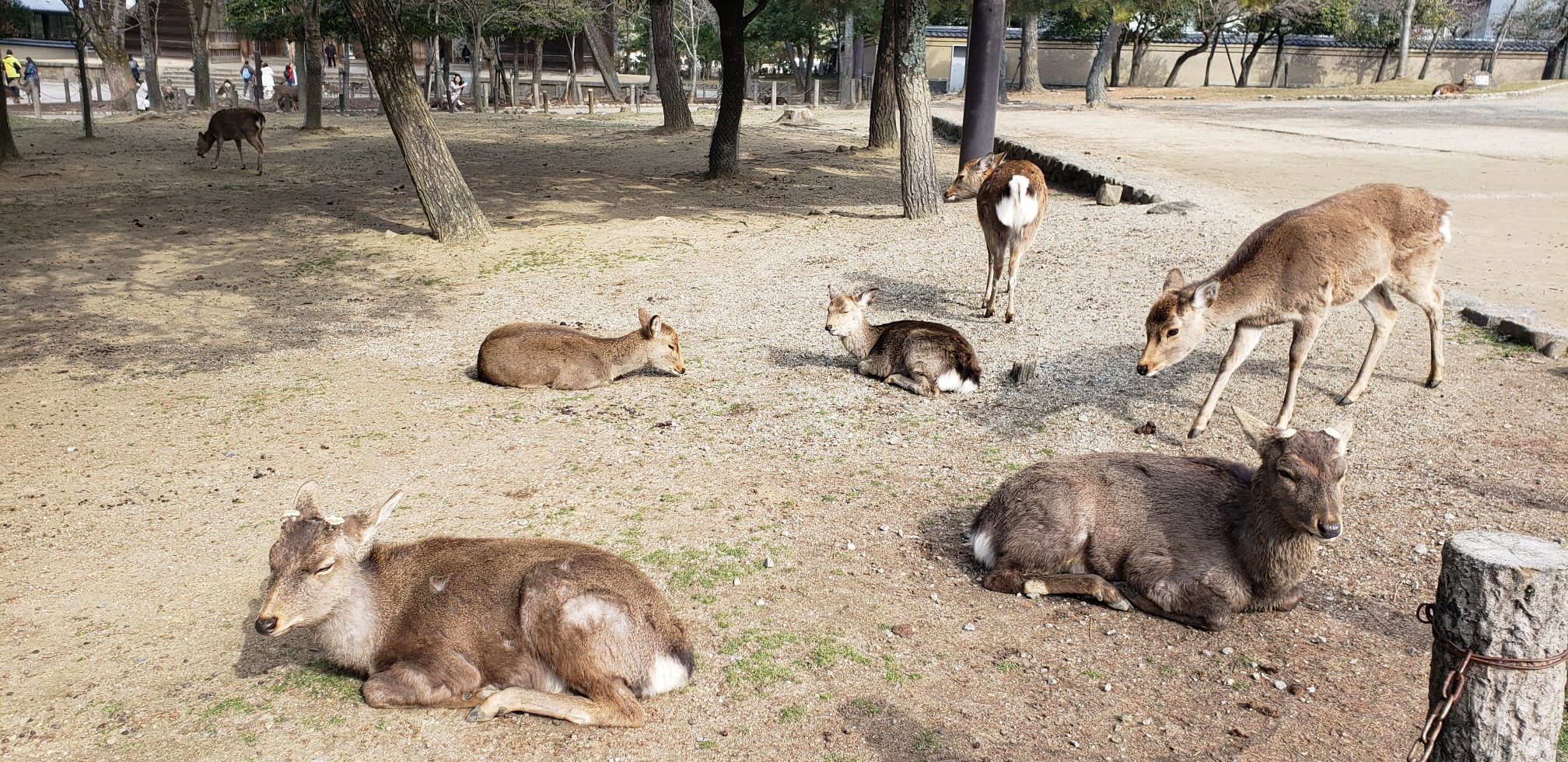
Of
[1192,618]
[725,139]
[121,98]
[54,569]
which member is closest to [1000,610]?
[1192,618]

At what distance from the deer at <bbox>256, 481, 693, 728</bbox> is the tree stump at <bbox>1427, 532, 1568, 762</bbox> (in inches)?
93.1

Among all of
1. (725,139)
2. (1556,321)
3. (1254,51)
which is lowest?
(1556,321)

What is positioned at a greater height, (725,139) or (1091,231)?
(725,139)

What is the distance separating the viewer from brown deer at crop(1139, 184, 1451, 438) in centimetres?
604

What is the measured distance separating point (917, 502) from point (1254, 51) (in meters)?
53.1

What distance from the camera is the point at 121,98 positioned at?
104 feet

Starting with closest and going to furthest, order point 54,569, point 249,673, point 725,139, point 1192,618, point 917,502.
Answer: point 249,673 → point 1192,618 → point 54,569 → point 917,502 → point 725,139

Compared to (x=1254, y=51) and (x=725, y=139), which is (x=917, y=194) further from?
(x=1254, y=51)

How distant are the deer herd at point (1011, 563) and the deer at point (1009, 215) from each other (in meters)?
2.46

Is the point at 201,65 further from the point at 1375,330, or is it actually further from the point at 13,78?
the point at 1375,330

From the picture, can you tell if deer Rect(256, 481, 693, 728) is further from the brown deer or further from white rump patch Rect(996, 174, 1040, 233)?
white rump patch Rect(996, 174, 1040, 233)

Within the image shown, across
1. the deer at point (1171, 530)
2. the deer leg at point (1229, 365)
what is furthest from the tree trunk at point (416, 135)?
the deer at point (1171, 530)

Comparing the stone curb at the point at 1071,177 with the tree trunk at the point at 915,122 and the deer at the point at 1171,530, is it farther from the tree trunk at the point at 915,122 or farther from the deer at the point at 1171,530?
the deer at the point at 1171,530

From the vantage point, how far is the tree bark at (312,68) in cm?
2353
